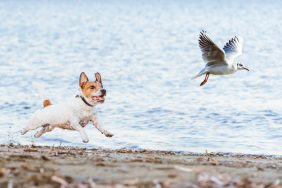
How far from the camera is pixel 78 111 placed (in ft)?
37.4

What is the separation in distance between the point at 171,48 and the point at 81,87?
30.3 m

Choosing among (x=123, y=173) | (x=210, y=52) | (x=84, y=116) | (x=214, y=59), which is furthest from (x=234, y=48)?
(x=123, y=173)

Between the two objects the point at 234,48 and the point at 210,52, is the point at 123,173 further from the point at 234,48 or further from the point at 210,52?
the point at 234,48

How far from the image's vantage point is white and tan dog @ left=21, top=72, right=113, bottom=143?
1124 cm

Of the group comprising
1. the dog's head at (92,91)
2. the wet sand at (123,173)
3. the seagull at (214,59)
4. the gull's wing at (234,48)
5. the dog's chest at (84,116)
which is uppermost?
the gull's wing at (234,48)

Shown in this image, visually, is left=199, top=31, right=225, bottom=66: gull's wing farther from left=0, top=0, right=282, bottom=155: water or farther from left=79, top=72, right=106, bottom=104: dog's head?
left=79, top=72, right=106, bottom=104: dog's head

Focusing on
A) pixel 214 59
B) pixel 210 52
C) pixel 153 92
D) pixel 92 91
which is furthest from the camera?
pixel 153 92

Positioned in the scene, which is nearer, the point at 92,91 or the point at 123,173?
the point at 123,173

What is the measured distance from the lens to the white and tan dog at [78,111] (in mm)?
11242

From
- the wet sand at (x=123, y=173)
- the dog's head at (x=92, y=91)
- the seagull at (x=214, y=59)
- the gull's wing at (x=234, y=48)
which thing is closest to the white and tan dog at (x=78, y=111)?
the dog's head at (x=92, y=91)

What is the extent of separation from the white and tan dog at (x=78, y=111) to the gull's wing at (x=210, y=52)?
2.65 meters

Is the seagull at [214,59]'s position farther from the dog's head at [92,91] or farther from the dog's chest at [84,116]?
the dog's head at [92,91]

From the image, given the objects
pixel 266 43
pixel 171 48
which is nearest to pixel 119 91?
pixel 171 48

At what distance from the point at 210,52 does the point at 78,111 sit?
9.97 feet
